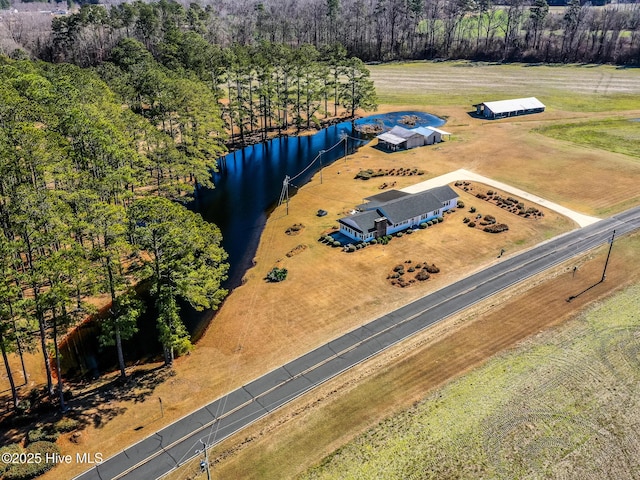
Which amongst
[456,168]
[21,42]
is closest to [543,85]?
[456,168]

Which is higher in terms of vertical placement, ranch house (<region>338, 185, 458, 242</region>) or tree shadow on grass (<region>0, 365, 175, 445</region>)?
ranch house (<region>338, 185, 458, 242</region>)

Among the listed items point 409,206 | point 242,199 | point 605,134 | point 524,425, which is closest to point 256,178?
point 242,199

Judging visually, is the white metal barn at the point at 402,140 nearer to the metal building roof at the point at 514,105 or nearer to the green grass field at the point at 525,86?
the metal building roof at the point at 514,105

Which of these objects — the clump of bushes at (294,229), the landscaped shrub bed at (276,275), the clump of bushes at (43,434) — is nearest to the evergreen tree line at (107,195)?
the clump of bushes at (43,434)

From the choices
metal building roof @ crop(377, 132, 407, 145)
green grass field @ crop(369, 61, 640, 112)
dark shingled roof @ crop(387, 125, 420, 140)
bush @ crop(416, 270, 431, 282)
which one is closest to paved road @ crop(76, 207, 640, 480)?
bush @ crop(416, 270, 431, 282)

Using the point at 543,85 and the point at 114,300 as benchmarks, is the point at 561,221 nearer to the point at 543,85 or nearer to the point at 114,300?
the point at 114,300

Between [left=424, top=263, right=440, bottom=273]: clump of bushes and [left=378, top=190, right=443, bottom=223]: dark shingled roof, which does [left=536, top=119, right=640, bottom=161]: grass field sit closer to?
[left=378, top=190, right=443, bottom=223]: dark shingled roof

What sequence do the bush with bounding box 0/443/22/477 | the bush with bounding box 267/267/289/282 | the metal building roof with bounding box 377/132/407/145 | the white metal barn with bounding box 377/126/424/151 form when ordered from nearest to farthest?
the bush with bounding box 0/443/22/477 → the bush with bounding box 267/267/289/282 → the metal building roof with bounding box 377/132/407/145 → the white metal barn with bounding box 377/126/424/151
